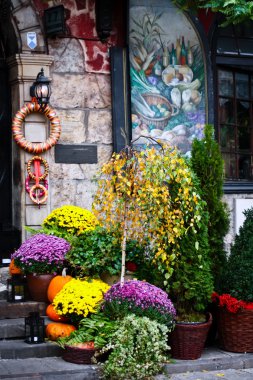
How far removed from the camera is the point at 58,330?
8539mm

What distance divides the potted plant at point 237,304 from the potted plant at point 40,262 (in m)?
1.85

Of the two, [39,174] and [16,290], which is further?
[39,174]

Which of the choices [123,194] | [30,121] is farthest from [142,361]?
[30,121]

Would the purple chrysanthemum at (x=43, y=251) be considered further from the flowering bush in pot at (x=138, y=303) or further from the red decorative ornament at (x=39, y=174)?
the red decorative ornament at (x=39, y=174)

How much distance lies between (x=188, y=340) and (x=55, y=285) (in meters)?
1.65

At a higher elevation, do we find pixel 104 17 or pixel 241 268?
pixel 104 17

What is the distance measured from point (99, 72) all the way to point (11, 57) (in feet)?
4.08

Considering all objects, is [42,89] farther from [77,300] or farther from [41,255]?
[77,300]

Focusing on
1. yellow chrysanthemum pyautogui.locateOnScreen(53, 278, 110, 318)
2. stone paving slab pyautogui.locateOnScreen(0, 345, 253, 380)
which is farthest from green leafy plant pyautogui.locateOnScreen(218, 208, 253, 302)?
yellow chrysanthemum pyautogui.locateOnScreen(53, 278, 110, 318)

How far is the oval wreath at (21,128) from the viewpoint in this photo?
10672 mm

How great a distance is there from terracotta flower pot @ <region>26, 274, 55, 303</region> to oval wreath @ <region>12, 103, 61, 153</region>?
210 cm

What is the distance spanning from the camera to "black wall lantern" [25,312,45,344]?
847cm

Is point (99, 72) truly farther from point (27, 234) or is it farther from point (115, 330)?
point (115, 330)

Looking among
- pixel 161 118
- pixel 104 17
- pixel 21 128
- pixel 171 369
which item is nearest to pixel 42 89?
pixel 21 128
